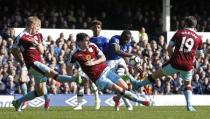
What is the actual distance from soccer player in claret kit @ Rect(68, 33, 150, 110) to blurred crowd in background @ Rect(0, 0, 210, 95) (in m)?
6.25

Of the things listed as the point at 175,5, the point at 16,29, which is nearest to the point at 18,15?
the point at 16,29

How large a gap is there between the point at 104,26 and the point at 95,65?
54.4 feet

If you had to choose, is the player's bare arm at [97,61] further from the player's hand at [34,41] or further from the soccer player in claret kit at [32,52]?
the player's hand at [34,41]

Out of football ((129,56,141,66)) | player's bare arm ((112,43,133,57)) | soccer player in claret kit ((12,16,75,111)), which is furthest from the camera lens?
football ((129,56,141,66))

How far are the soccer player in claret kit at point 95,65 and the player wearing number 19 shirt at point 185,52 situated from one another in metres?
1.06

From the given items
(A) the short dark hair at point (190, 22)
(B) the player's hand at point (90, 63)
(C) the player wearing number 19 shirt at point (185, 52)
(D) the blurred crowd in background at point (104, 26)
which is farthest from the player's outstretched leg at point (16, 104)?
(D) the blurred crowd in background at point (104, 26)

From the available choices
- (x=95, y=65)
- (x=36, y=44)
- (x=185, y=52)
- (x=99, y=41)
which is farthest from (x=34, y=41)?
(x=185, y=52)

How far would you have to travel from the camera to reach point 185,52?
61.1 ft

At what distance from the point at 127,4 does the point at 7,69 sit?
38.6ft

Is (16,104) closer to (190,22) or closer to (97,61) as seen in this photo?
(97,61)

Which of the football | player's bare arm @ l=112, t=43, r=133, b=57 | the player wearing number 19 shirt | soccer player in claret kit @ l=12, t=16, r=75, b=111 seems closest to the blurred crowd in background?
the football

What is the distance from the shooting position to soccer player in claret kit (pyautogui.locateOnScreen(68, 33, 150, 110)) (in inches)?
707

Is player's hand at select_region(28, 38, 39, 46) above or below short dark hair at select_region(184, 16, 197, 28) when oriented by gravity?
below

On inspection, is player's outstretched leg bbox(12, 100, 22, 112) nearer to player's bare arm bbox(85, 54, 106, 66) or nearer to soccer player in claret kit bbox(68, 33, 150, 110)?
soccer player in claret kit bbox(68, 33, 150, 110)
